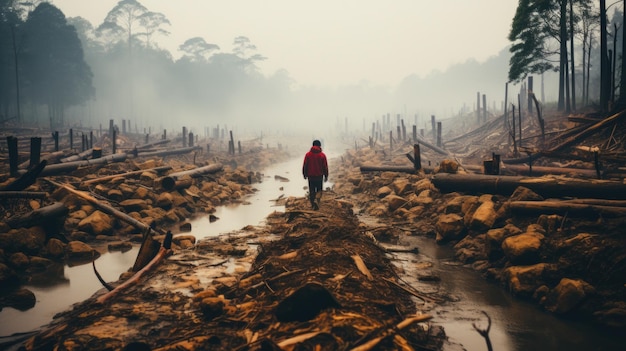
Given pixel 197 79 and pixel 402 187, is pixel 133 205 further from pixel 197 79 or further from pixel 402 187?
pixel 197 79

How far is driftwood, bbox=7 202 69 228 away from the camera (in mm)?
6758

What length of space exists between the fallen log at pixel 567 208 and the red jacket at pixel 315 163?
4323mm

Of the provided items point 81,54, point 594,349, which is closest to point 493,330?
point 594,349

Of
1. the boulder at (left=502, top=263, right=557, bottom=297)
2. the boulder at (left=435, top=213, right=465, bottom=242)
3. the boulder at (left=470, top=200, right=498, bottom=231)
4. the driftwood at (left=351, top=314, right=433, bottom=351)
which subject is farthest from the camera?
the boulder at (left=435, top=213, right=465, bottom=242)

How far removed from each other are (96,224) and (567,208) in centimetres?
984

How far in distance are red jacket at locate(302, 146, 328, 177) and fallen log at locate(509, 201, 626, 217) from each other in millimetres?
4323

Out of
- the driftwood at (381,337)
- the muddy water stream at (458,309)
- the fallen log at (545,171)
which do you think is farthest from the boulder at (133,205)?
the fallen log at (545,171)

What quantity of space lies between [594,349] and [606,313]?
66cm

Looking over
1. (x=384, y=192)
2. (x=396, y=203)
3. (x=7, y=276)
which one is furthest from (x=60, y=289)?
(x=384, y=192)

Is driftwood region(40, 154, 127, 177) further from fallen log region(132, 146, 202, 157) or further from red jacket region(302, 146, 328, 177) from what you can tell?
red jacket region(302, 146, 328, 177)

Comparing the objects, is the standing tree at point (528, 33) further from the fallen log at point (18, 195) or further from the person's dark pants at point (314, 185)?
the fallen log at point (18, 195)

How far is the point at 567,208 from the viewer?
5.91 meters

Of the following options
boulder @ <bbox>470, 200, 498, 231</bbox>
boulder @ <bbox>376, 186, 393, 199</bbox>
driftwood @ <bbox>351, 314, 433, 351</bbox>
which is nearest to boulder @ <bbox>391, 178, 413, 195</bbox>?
boulder @ <bbox>376, 186, 393, 199</bbox>

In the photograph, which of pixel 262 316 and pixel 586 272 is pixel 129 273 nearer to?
pixel 262 316
